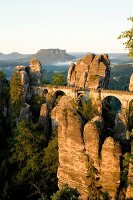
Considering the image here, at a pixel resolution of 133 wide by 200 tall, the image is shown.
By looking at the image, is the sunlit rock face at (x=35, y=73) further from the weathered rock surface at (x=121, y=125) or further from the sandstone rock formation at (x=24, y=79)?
the weathered rock surface at (x=121, y=125)

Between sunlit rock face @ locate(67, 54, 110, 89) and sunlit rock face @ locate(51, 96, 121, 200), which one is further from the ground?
sunlit rock face @ locate(67, 54, 110, 89)

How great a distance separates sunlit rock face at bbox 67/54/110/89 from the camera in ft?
217

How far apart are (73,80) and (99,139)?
37.2 metres

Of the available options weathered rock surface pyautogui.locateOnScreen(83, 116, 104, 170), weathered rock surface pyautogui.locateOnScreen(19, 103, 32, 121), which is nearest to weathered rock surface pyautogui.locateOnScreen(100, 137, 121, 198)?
weathered rock surface pyautogui.locateOnScreen(83, 116, 104, 170)

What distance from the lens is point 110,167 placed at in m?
33.3

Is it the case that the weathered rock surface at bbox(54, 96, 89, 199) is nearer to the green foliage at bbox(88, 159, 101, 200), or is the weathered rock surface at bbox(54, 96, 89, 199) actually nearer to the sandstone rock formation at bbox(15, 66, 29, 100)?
the green foliage at bbox(88, 159, 101, 200)

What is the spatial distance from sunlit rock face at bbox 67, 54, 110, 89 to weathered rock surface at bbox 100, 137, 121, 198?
32816mm

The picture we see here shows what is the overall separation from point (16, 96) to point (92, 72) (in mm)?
13971

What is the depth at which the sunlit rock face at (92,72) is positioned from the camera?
66.1m

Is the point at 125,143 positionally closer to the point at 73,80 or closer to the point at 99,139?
the point at 99,139

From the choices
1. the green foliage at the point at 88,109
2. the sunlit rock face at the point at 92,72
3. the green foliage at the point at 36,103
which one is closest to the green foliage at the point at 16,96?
the green foliage at the point at 36,103

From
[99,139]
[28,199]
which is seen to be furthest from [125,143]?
[28,199]

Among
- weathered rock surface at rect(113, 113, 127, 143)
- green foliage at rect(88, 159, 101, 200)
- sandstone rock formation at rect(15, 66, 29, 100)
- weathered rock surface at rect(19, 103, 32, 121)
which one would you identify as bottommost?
green foliage at rect(88, 159, 101, 200)

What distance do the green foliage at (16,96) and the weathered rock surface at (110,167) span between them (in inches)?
1229
